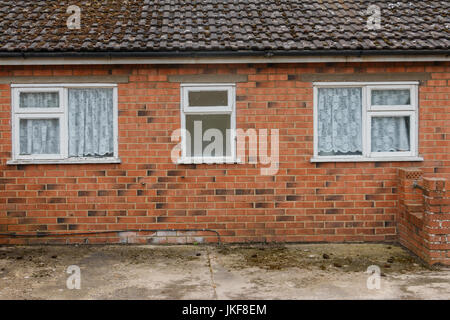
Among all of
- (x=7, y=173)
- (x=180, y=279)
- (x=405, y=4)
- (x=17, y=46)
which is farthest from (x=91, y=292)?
(x=405, y=4)

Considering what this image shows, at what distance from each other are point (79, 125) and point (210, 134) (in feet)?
7.45

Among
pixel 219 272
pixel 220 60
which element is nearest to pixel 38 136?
pixel 220 60

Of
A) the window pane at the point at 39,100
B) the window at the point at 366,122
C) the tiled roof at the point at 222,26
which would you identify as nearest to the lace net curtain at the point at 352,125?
the window at the point at 366,122

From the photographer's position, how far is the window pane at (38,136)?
9.26 m

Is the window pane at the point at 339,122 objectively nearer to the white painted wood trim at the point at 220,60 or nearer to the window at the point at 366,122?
the window at the point at 366,122

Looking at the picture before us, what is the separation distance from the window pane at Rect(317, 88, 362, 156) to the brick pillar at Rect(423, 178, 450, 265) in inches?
76.3

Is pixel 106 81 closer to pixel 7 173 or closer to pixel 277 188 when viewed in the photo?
pixel 7 173

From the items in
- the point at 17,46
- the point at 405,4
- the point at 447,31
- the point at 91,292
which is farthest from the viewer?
the point at 405,4

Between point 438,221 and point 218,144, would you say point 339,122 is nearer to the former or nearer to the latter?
point 218,144

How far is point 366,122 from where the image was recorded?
30.5 ft

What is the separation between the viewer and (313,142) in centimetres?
930

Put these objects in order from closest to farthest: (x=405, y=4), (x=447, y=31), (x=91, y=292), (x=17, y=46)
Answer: (x=91, y=292) < (x=17, y=46) < (x=447, y=31) < (x=405, y=4)

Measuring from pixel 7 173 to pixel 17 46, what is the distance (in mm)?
2155

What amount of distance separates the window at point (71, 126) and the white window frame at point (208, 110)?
117 centimetres
